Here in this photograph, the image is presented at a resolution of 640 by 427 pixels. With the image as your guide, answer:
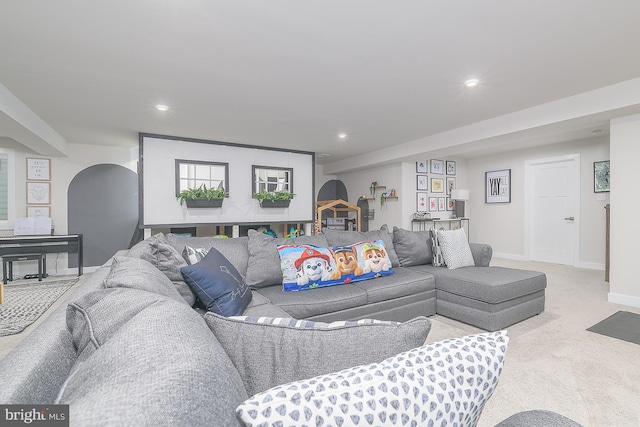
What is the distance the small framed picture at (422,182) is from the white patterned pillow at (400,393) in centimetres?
606

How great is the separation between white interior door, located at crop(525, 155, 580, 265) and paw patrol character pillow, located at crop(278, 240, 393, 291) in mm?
4747

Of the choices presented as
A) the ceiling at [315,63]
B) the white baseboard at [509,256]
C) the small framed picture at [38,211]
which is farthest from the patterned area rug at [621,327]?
the small framed picture at [38,211]

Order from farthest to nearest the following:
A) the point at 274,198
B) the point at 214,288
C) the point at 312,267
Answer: the point at 274,198
the point at 312,267
the point at 214,288

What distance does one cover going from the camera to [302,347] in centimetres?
70

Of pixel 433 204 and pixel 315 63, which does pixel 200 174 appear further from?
pixel 433 204

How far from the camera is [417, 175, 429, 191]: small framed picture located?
20.9 ft

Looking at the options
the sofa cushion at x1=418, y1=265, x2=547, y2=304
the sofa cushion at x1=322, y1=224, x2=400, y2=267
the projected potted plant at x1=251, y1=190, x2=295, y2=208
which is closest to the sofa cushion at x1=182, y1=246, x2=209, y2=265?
the sofa cushion at x1=322, y1=224, x2=400, y2=267

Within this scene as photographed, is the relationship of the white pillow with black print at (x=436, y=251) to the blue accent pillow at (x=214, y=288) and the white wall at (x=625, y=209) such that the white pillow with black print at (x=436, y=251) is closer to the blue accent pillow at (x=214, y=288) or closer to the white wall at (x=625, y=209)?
the white wall at (x=625, y=209)

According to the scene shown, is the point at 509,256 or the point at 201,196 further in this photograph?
the point at 509,256

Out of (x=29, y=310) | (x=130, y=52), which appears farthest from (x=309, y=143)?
(x=29, y=310)

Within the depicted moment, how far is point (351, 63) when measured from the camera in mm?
2598

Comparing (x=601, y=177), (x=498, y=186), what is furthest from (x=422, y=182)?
(x=601, y=177)

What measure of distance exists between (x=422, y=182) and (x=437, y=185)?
50 centimetres

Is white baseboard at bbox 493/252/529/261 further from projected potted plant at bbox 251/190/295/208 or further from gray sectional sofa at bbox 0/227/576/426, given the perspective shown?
gray sectional sofa at bbox 0/227/576/426
